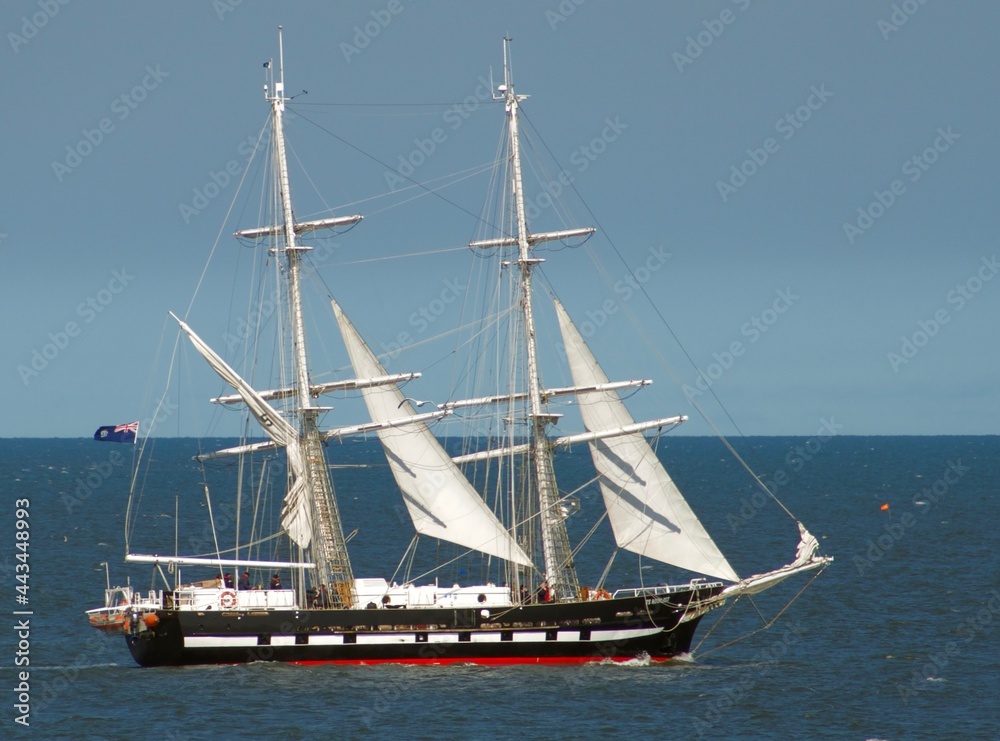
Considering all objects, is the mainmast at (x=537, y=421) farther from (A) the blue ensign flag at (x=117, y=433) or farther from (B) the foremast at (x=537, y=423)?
(A) the blue ensign flag at (x=117, y=433)

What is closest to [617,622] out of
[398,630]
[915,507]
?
[398,630]

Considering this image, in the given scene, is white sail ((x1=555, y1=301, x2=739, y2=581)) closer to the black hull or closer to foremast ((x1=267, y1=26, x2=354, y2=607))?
the black hull

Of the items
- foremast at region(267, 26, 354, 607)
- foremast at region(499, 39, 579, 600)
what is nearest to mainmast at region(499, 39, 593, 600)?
foremast at region(499, 39, 579, 600)

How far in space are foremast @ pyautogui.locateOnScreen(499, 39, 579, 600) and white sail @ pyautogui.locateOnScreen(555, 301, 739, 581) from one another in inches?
60.8

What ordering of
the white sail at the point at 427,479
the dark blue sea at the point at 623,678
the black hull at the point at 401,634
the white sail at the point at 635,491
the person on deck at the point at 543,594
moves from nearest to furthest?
the dark blue sea at the point at 623,678 → the black hull at the point at 401,634 → the person on deck at the point at 543,594 → the white sail at the point at 635,491 → the white sail at the point at 427,479

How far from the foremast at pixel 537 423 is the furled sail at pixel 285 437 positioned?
30.7 feet

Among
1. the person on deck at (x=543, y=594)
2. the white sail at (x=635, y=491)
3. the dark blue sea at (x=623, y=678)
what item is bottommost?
the dark blue sea at (x=623, y=678)

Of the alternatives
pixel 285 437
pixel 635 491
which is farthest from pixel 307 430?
pixel 635 491

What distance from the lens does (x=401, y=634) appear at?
56.2 metres

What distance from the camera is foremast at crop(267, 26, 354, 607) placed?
5916 cm

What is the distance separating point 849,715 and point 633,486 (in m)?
13.0

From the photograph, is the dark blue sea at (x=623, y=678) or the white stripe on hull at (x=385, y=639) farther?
the white stripe on hull at (x=385, y=639)

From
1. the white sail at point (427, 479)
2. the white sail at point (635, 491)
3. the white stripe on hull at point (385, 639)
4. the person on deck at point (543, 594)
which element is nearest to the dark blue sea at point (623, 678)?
the white stripe on hull at point (385, 639)

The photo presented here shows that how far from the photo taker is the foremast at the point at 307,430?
194ft
